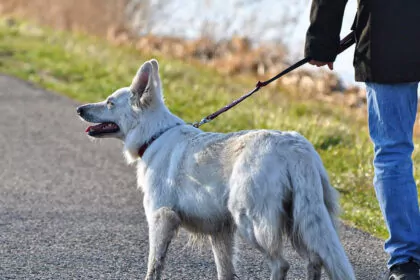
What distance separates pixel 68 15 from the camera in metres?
20.9

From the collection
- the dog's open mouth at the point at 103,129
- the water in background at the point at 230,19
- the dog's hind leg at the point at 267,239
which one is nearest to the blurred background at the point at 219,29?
the water in background at the point at 230,19

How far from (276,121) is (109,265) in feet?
16.4

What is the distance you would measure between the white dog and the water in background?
32.5 ft

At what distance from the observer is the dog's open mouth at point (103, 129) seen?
587 cm

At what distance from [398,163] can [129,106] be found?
1670 millimetres

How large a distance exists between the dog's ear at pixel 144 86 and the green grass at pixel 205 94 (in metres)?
2.15

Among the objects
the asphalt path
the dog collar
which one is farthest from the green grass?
the dog collar

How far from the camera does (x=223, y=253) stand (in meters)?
5.50

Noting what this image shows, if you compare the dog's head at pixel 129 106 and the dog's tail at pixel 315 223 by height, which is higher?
the dog's head at pixel 129 106

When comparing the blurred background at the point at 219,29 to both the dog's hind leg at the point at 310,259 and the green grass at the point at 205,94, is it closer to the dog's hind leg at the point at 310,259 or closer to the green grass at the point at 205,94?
the green grass at the point at 205,94

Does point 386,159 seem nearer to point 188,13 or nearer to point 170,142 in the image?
point 170,142

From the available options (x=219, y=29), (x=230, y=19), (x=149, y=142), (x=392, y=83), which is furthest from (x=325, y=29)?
(x=230, y=19)

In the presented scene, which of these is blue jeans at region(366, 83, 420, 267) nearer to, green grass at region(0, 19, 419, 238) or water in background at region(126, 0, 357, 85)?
green grass at region(0, 19, 419, 238)

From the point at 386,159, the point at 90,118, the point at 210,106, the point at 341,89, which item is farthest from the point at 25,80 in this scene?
the point at 386,159
